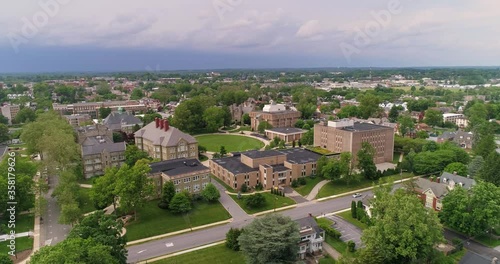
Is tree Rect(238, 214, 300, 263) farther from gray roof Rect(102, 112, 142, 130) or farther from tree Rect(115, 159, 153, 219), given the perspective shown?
gray roof Rect(102, 112, 142, 130)

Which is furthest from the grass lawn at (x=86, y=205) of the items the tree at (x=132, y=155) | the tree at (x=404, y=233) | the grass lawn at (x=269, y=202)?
the tree at (x=404, y=233)

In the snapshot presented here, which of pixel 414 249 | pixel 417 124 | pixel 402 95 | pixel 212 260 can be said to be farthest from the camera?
pixel 402 95

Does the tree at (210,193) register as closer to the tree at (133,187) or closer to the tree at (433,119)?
the tree at (133,187)

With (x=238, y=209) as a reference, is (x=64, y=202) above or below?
above

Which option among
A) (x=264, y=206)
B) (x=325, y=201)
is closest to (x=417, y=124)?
(x=325, y=201)

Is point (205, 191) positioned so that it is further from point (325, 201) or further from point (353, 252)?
point (353, 252)

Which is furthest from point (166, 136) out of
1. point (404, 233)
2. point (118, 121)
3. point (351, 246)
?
point (404, 233)
